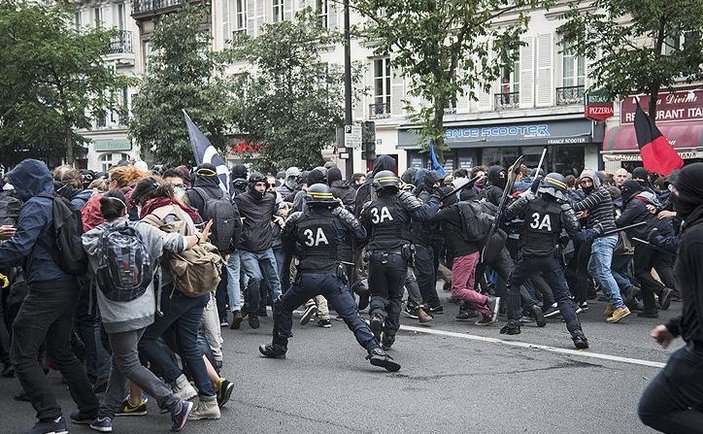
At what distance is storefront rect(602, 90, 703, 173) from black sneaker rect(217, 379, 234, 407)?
1957 centimetres

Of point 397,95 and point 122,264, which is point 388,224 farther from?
point 397,95

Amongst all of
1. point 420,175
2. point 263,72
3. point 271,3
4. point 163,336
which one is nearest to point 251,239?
point 420,175

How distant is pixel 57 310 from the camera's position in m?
5.94

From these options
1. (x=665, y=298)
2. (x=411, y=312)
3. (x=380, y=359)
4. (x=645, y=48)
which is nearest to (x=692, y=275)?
(x=380, y=359)

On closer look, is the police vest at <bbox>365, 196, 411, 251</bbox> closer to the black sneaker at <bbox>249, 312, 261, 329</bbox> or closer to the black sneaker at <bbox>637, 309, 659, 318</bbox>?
the black sneaker at <bbox>249, 312, 261, 329</bbox>

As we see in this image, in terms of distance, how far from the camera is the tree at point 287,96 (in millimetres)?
24984

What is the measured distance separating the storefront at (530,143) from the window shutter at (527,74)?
778 mm

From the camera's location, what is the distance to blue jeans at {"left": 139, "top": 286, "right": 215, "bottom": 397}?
20.6ft

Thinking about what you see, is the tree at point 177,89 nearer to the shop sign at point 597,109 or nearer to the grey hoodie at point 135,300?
the shop sign at point 597,109

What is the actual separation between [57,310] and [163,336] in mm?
964

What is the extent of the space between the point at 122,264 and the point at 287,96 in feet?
65.9

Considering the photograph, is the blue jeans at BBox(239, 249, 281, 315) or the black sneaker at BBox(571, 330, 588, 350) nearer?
the black sneaker at BBox(571, 330, 588, 350)

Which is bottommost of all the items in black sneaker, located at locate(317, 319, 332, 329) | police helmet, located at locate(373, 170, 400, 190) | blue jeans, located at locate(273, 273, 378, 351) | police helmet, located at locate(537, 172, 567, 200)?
black sneaker, located at locate(317, 319, 332, 329)

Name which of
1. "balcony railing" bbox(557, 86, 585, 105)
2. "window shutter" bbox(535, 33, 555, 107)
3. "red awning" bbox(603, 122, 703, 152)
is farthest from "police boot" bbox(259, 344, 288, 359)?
"window shutter" bbox(535, 33, 555, 107)
